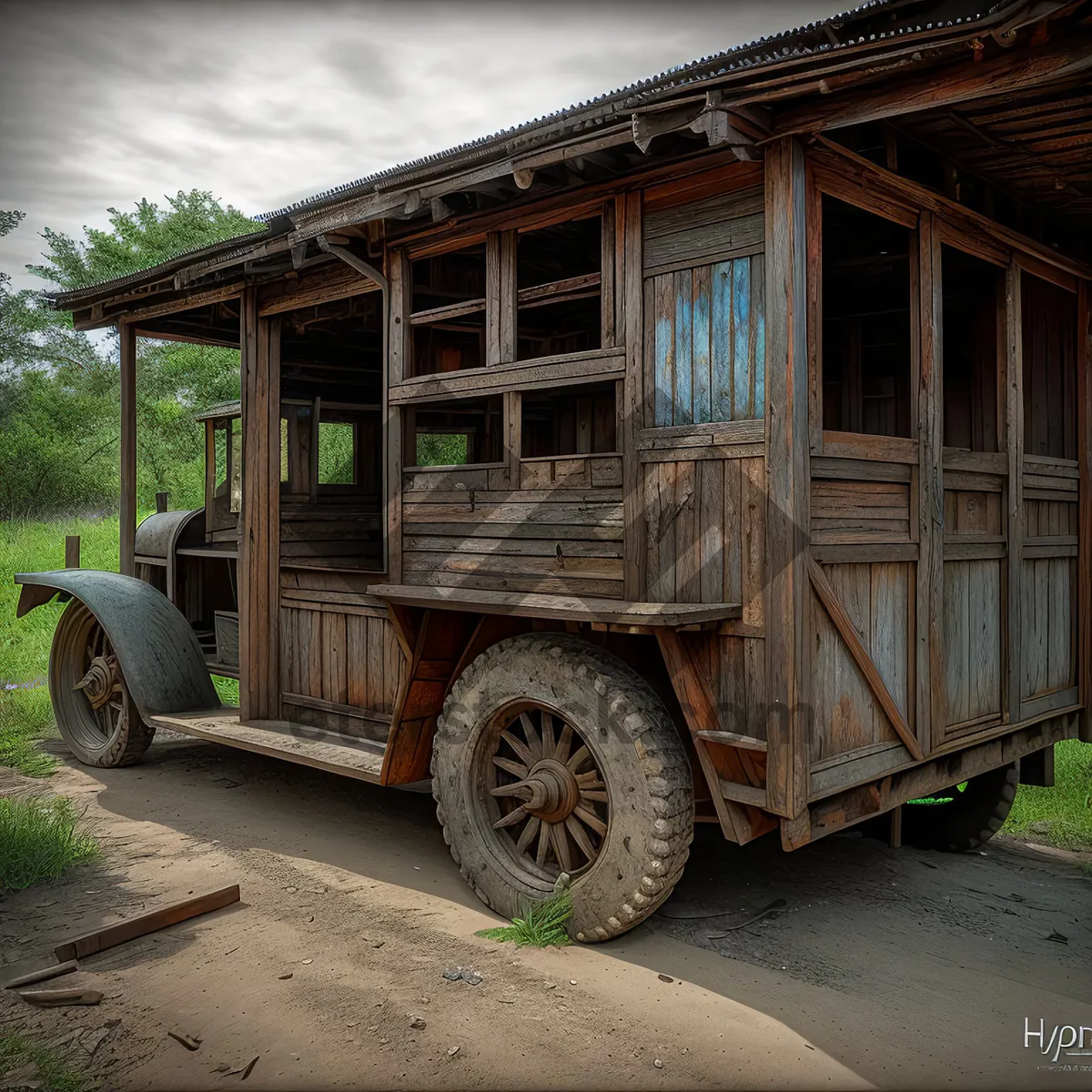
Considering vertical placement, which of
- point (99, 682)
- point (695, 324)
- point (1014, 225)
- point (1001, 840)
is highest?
point (1014, 225)

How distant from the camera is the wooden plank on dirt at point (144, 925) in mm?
3955

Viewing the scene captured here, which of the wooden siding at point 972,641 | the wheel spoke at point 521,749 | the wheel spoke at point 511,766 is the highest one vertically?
the wooden siding at point 972,641

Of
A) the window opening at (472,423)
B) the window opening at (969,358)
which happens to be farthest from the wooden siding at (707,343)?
the window opening at (472,423)

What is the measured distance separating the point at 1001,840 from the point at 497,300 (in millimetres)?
4842

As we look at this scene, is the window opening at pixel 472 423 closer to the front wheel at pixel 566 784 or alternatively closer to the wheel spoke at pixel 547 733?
the front wheel at pixel 566 784

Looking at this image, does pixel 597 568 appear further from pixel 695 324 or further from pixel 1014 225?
pixel 1014 225

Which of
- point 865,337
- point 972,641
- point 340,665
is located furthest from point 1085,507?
point 340,665

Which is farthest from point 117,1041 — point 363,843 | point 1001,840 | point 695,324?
point 1001,840

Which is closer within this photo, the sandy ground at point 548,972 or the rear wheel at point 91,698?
the sandy ground at point 548,972

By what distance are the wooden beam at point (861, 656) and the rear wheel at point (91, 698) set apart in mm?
5285

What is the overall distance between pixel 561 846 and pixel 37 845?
9.32 ft

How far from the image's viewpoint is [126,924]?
13.6ft

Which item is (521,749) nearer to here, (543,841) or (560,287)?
(543,841)

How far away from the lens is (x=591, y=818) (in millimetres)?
4316
